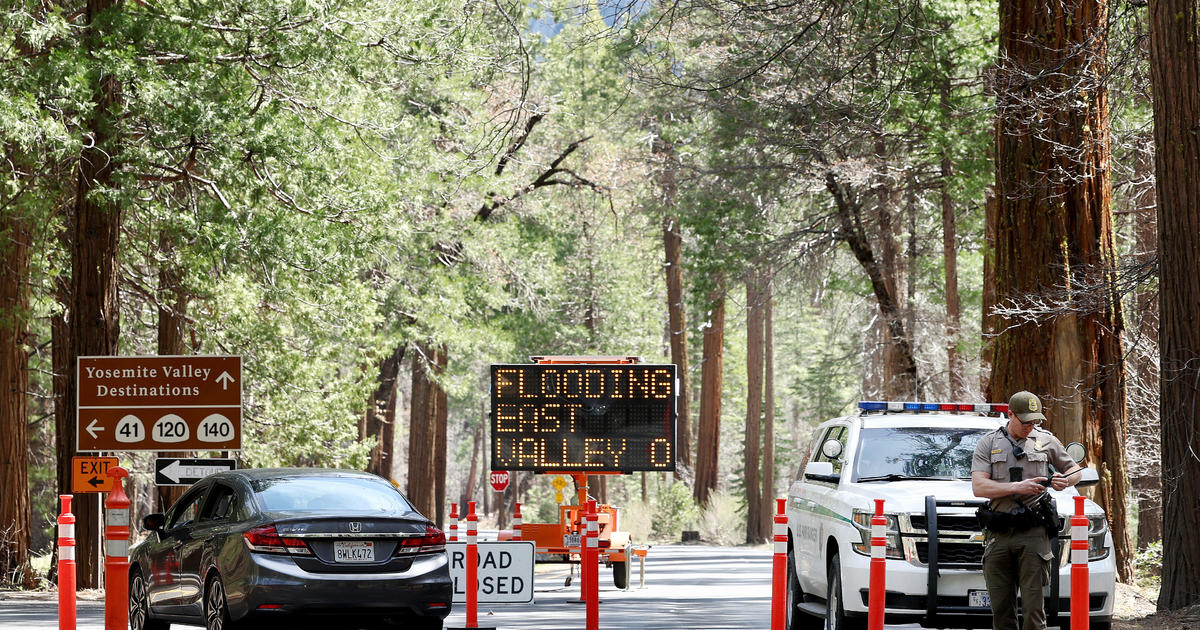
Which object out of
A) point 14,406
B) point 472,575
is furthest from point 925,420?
point 14,406

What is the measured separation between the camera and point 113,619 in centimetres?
1149

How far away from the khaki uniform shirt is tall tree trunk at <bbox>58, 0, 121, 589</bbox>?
1345 cm

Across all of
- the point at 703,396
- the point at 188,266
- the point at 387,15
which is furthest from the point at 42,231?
the point at 703,396

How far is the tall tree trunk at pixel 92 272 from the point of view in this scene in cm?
2070

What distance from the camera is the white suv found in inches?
466

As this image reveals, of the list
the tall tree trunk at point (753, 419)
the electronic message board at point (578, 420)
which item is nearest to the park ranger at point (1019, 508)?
the electronic message board at point (578, 420)

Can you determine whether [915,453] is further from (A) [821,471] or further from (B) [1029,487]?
(B) [1029,487]

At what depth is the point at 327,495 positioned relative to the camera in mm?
13008

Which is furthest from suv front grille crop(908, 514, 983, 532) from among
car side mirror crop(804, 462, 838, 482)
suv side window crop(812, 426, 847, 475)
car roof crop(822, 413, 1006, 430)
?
car roof crop(822, 413, 1006, 430)

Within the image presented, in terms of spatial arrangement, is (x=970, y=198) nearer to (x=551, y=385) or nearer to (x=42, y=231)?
(x=551, y=385)

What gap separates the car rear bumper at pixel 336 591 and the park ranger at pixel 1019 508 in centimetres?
447

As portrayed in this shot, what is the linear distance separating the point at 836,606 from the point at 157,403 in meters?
9.11

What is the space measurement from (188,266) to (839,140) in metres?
11.6

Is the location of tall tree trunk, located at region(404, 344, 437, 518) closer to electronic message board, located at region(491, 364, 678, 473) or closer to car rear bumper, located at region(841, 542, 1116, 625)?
electronic message board, located at region(491, 364, 678, 473)
